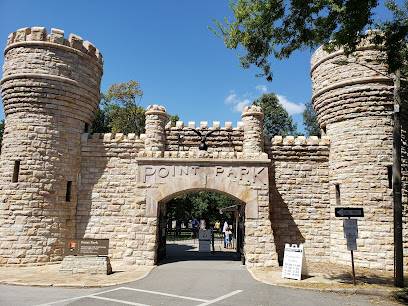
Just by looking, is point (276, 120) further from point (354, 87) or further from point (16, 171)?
point (16, 171)

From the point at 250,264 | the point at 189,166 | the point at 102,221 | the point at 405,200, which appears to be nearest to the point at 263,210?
the point at 250,264

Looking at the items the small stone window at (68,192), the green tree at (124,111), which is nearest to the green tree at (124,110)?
the green tree at (124,111)

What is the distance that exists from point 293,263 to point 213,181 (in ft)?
14.2

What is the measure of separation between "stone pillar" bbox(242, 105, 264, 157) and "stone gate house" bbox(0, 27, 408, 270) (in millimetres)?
42

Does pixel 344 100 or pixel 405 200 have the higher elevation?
pixel 344 100

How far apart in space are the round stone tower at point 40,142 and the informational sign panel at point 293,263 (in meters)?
8.28

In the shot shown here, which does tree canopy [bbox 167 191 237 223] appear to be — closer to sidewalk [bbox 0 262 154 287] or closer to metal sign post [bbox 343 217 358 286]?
sidewalk [bbox 0 262 154 287]

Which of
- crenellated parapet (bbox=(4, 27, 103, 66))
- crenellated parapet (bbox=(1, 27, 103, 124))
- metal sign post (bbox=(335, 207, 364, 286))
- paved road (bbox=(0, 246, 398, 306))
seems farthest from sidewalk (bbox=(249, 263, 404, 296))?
crenellated parapet (bbox=(4, 27, 103, 66))

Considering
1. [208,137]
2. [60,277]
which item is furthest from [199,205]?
[60,277]

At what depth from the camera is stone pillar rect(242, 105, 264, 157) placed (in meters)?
14.7

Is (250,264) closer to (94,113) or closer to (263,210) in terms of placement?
(263,210)

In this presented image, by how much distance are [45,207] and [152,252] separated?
431cm

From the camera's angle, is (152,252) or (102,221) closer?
(152,252)

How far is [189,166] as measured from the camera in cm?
1398
